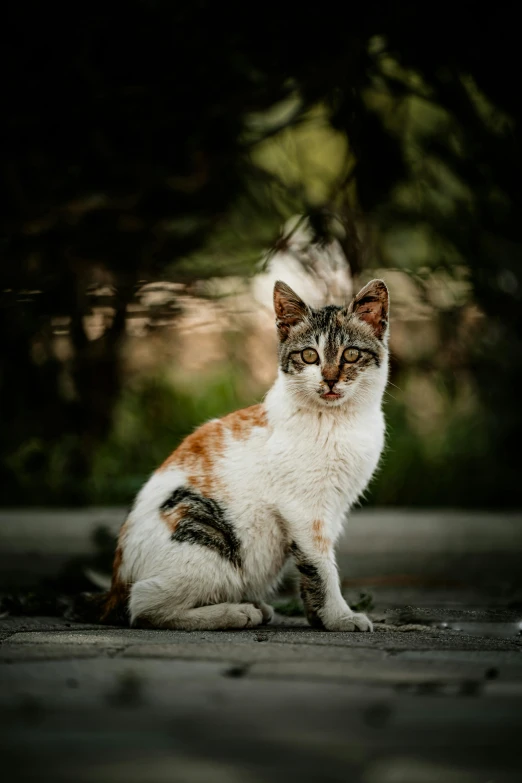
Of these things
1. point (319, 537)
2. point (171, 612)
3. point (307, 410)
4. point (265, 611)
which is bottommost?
point (265, 611)

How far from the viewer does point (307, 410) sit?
3.13 meters

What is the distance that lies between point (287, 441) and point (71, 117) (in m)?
2.58

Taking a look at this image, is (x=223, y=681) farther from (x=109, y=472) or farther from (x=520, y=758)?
(x=109, y=472)

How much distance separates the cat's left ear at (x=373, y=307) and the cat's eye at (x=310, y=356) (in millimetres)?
231

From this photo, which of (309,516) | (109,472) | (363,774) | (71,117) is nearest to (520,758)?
(363,774)

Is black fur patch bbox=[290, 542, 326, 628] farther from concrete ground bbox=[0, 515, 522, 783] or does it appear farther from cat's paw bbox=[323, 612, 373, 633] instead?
concrete ground bbox=[0, 515, 522, 783]

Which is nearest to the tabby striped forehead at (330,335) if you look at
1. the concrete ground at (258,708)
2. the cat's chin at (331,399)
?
the cat's chin at (331,399)

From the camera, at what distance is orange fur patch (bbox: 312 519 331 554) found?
117 inches

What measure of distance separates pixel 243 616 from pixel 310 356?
95 centimetres

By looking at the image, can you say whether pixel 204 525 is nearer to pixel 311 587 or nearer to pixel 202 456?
pixel 202 456

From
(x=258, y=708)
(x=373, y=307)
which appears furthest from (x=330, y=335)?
(x=258, y=708)

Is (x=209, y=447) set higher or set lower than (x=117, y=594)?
higher

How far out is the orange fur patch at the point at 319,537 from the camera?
2971mm

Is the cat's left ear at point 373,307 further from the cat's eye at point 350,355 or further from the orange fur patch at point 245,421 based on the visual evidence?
the orange fur patch at point 245,421
